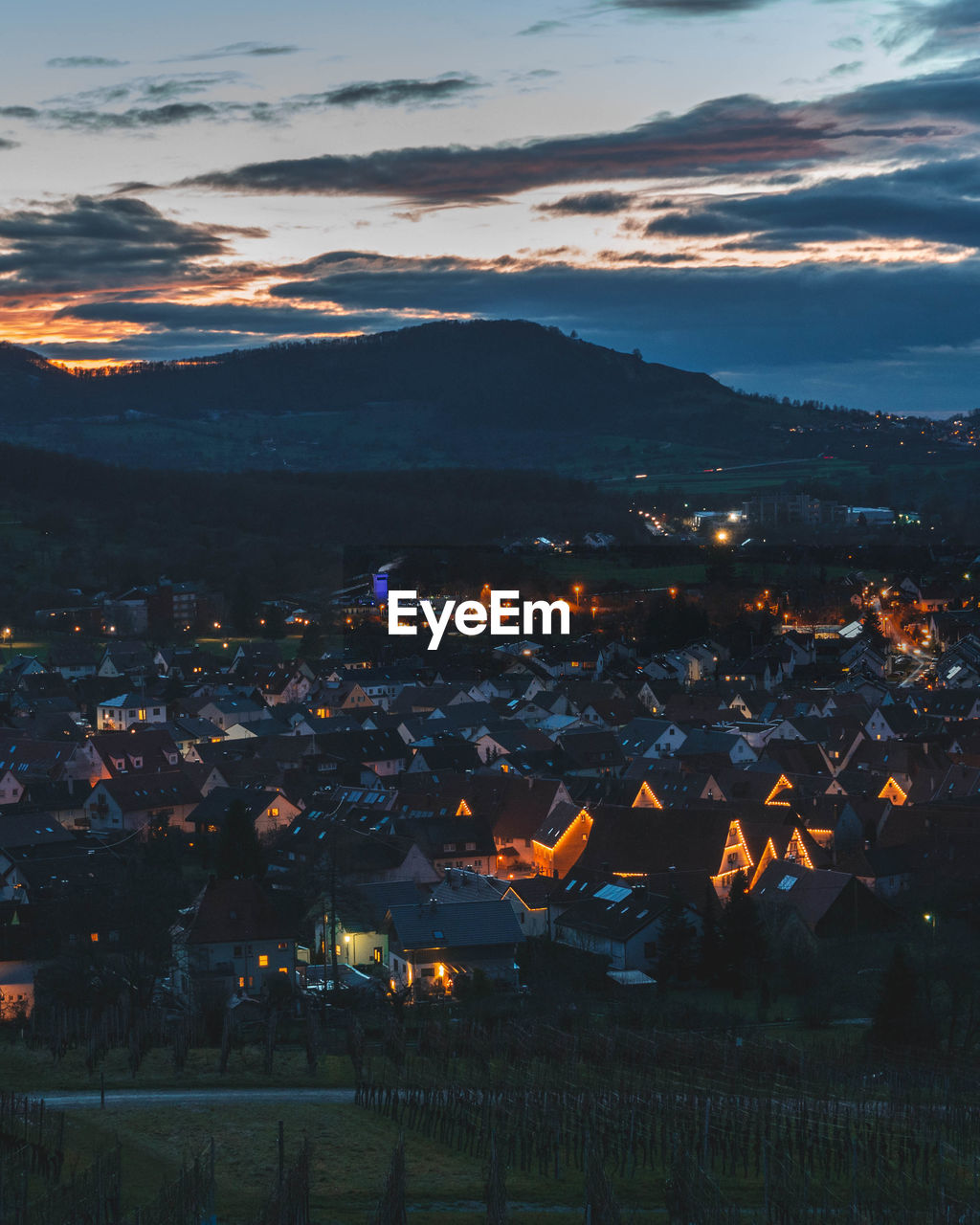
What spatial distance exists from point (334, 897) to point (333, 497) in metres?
74.8

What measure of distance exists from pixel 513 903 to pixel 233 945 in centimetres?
492

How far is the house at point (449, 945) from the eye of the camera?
74.1 feet

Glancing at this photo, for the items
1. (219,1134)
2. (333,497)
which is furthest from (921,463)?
(219,1134)

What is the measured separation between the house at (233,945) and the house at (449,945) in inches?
62.5

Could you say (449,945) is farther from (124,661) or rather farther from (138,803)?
(124,661)

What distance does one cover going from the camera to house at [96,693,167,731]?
5062cm

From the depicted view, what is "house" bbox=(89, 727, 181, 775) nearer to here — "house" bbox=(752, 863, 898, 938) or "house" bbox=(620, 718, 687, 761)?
"house" bbox=(620, 718, 687, 761)

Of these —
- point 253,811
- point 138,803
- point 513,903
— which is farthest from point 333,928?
point 138,803

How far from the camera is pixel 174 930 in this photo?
935 inches

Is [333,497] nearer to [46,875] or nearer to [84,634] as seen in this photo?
[84,634]

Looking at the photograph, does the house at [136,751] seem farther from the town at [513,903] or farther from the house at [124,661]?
the house at [124,661]

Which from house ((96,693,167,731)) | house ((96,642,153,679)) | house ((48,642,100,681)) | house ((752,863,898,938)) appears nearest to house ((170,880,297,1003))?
house ((752,863,898,938))

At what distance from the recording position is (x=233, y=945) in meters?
22.6

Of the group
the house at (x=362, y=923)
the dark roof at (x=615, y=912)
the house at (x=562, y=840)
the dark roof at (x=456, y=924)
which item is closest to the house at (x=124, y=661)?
the house at (x=562, y=840)
